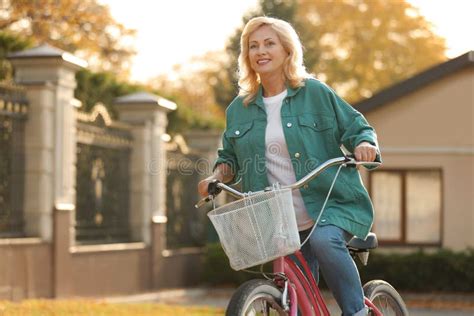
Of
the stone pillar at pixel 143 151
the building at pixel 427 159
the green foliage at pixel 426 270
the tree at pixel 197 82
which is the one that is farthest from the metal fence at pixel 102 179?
the tree at pixel 197 82

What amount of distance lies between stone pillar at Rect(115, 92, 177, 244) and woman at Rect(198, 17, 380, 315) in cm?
1279

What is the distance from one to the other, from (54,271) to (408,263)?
7571mm

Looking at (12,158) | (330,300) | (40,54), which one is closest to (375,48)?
(330,300)

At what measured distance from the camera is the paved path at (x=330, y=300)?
17.1 metres

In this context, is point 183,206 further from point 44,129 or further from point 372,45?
point 372,45

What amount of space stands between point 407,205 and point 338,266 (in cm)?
1616

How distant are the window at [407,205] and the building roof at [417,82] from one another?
1248 millimetres

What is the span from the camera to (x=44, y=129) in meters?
14.0

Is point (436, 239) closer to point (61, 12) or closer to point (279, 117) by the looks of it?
point (61, 12)

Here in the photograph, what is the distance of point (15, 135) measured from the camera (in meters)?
13.7

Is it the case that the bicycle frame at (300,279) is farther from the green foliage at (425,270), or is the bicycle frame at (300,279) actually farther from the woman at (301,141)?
the green foliage at (425,270)

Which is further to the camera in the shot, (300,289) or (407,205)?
(407,205)

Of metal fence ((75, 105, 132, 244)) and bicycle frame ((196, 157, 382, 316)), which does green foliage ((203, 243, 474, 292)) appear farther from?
bicycle frame ((196, 157, 382, 316))

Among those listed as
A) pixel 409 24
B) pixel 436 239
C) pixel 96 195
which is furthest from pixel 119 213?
pixel 409 24
